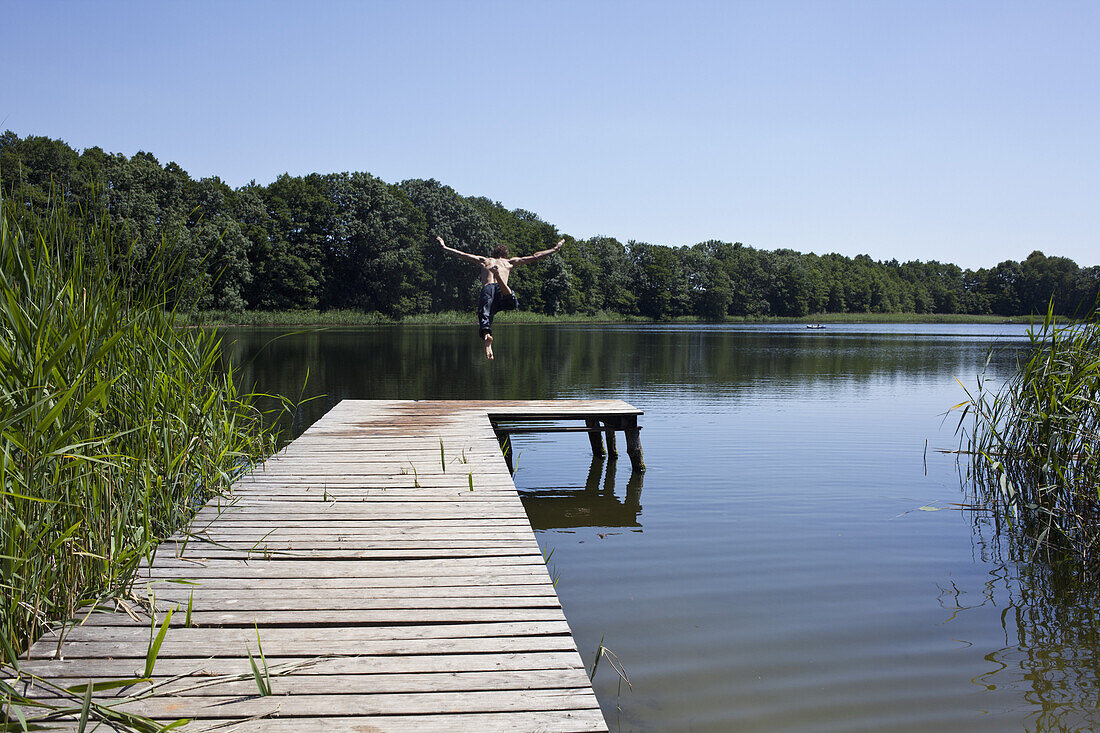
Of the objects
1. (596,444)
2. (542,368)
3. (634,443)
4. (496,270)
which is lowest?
(596,444)

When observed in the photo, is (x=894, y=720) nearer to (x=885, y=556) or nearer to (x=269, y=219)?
(x=885, y=556)

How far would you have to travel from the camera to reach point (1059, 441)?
17.8 ft

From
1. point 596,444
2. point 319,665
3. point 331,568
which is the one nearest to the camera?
point 319,665

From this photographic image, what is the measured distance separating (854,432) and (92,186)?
425 inches

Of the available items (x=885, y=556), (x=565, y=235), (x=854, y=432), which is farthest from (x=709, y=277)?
(x=885, y=556)

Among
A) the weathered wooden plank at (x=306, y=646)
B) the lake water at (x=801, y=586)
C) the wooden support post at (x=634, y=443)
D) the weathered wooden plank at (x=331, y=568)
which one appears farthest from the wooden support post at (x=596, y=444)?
the weathered wooden plank at (x=306, y=646)

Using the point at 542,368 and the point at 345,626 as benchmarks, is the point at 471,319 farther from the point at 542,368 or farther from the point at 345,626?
the point at 345,626

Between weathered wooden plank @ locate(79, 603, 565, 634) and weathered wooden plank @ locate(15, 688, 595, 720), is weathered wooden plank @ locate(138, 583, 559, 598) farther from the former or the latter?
weathered wooden plank @ locate(15, 688, 595, 720)

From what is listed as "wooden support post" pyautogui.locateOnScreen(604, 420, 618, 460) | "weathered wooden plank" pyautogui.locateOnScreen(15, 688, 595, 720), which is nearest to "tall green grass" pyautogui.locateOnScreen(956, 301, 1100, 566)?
"weathered wooden plank" pyautogui.locateOnScreen(15, 688, 595, 720)

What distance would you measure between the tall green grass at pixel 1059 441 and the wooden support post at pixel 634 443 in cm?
398

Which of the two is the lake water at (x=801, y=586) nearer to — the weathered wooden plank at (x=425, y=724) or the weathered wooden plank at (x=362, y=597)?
the weathered wooden plank at (x=362, y=597)

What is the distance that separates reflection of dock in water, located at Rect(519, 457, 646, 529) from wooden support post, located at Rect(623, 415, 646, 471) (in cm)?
13

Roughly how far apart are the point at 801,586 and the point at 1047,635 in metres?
1.38

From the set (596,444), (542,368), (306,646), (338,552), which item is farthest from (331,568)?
(542,368)
